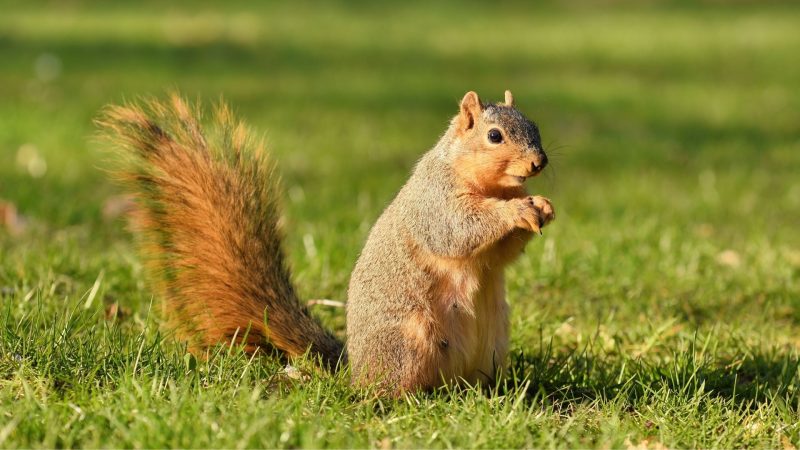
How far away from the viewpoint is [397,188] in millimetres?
4914

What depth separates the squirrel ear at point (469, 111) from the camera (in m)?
2.61

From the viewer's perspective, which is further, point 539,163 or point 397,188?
point 397,188

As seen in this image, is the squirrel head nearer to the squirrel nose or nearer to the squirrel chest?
the squirrel nose

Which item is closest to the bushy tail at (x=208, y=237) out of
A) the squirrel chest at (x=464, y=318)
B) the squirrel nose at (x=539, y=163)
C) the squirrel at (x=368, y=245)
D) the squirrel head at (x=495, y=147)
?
the squirrel at (x=368, y=245)

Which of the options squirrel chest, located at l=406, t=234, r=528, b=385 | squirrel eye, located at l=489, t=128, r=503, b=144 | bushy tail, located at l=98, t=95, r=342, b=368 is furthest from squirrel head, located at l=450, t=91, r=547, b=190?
bushy tail, located at l=98, t=95, r=342, b=368

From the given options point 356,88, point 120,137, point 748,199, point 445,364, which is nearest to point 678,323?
point 445,364

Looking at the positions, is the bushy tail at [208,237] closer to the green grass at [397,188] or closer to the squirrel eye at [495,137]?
the green grass at [397,188]

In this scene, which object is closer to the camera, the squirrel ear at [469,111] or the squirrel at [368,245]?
the squirrel at [368,245]

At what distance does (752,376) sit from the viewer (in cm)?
287

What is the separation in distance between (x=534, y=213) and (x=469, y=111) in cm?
39

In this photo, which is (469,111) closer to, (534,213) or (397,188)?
(534,213)

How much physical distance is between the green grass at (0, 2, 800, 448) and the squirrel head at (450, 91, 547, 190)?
0.31 meters

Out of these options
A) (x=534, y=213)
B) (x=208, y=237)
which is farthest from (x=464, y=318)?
(x=208, y=237)

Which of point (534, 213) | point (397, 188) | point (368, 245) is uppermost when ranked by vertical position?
point (534, 213)
